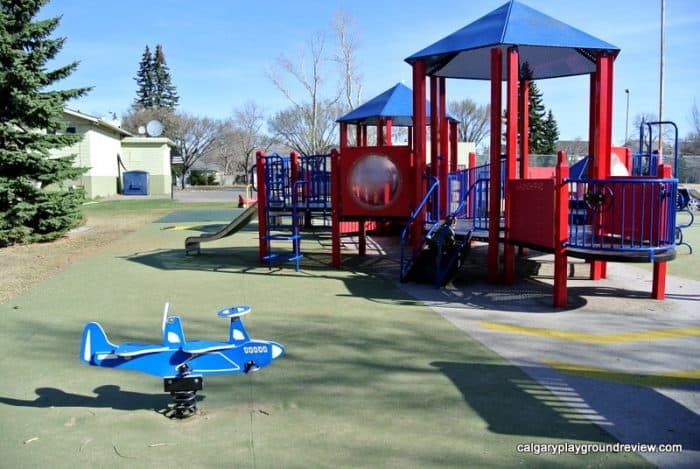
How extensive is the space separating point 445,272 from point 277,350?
18.7ft

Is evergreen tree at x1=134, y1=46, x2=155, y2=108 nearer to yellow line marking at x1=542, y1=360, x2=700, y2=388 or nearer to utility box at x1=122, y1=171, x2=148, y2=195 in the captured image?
utility box at x1=122, y1=171, x2=148, y2=195

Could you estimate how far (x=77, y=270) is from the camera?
12.1 meters

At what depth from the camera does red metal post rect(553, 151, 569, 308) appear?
7.93 metres

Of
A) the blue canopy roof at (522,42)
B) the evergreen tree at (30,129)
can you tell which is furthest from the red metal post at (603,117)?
the evergreen tree at (30,129)

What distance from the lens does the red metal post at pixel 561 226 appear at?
7.93m

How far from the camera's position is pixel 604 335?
6.94 m

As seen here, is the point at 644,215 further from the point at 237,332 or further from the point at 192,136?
the point at 192,136

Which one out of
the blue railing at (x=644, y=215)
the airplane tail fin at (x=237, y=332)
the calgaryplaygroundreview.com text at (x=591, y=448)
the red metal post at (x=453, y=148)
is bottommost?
the calgaryplaygroundreview.com text at (x=591, y=448)

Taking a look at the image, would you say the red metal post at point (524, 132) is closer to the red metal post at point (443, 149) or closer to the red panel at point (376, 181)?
the red metal post at point (443, 149)

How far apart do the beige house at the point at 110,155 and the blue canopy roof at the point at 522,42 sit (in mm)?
32417

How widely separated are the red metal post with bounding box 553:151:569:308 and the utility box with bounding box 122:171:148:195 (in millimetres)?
47254

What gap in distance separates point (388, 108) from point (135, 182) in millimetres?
38169

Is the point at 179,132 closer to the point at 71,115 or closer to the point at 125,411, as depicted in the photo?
the point at 71,115

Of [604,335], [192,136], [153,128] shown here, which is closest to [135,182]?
[153,128]
